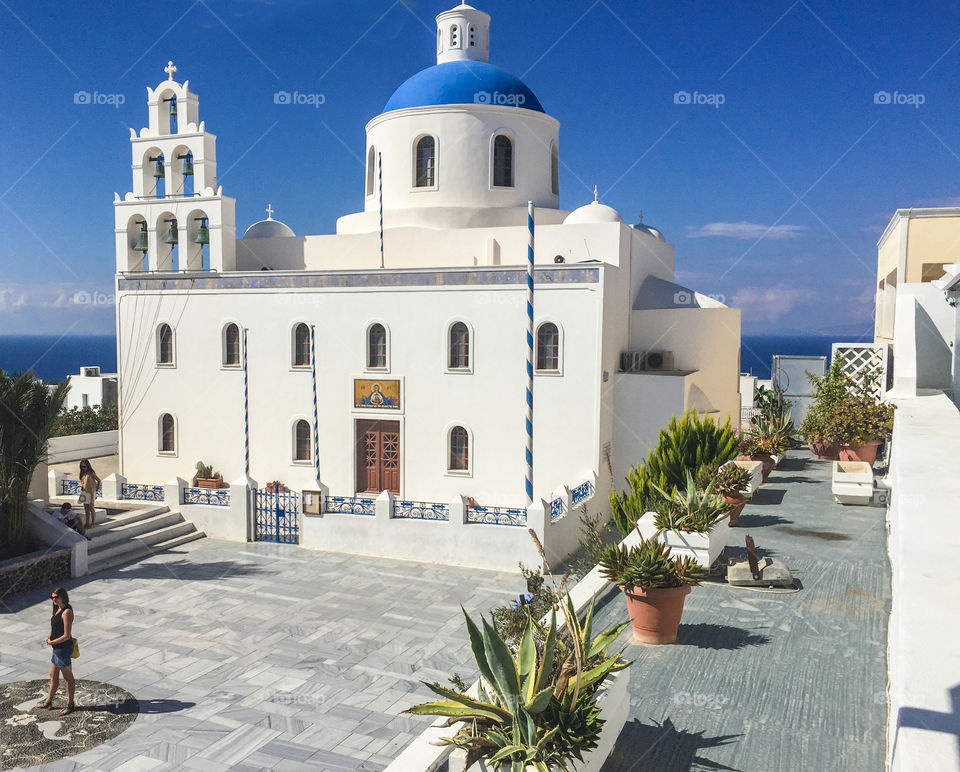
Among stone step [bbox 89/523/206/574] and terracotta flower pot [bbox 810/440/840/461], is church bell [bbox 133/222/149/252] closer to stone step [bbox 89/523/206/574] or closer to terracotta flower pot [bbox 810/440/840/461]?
stone step [bbox 89/523/206/574]

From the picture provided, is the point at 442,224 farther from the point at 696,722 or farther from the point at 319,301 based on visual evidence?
the point at 696,722

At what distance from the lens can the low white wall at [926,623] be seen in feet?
7.35

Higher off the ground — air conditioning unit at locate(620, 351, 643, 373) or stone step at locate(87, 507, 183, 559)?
air conditioning unit at locate(620, 351, 643, 373)

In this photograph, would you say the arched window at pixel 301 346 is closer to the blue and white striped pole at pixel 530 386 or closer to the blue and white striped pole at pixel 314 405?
the blue and white striped pole at pixel 314 405

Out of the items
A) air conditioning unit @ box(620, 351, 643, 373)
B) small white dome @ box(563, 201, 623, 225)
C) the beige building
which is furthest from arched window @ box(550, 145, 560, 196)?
the beige building

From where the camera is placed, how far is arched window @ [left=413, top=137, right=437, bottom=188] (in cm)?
2017

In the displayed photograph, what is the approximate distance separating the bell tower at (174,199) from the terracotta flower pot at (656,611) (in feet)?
52.5

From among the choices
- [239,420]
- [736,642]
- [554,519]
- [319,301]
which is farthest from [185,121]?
[736,642]

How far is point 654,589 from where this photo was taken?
221 inches

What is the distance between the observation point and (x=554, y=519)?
14.4 metres

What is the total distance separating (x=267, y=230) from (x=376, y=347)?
5.59 m

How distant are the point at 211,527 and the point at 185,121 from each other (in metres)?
9.34

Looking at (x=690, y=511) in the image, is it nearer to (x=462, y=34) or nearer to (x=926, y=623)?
(x=926, y=623)

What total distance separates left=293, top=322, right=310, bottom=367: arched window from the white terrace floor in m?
4.71
